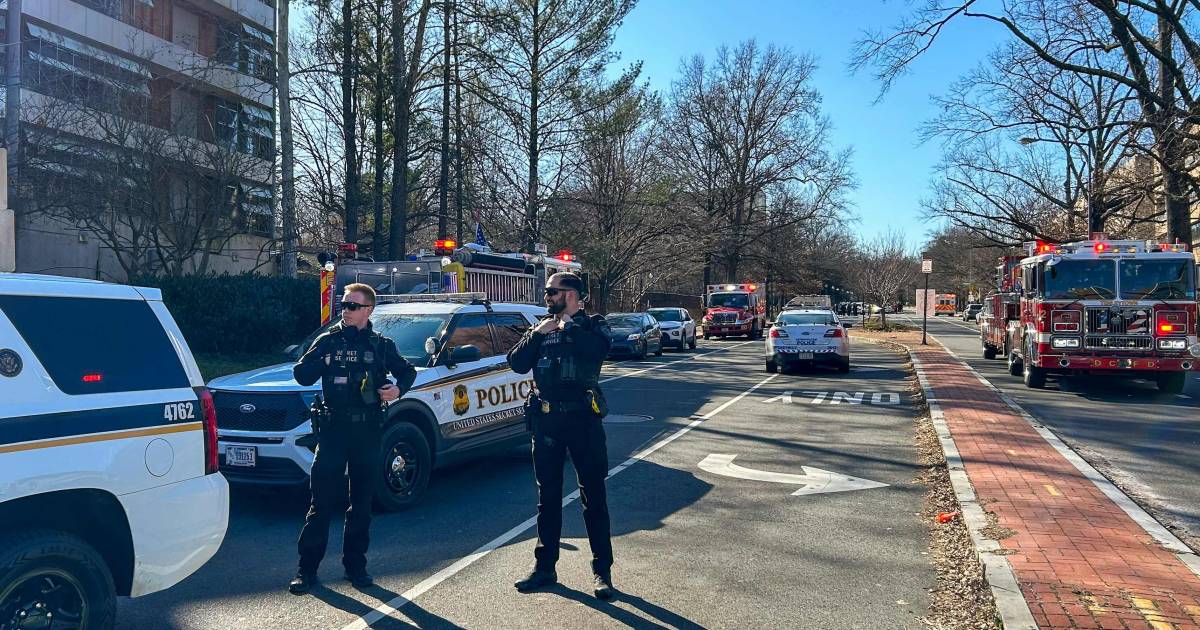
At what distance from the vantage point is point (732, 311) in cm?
3841

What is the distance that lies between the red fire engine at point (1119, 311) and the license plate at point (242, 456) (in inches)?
549

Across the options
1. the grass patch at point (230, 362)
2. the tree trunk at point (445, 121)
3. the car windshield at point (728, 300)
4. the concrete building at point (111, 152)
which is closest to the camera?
the grass patch at point (230, 362)

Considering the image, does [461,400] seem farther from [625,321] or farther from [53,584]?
[625,321]

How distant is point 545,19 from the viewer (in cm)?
2919

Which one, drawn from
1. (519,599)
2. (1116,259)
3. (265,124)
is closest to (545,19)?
(265,124)

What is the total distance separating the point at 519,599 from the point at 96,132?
54.1 ft

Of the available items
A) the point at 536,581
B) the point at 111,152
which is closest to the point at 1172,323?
the point at 536,581

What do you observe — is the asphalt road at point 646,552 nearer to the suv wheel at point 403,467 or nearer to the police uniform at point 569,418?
the suv wheel at point 403,467

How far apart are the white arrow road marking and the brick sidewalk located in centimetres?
110

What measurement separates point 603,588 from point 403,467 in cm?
270

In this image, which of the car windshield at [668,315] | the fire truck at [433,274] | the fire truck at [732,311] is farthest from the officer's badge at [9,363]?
the fire truck at [732,311]

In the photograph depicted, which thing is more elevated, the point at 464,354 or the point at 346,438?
the point at 464,354

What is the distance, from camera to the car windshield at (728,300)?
39500 millimetres

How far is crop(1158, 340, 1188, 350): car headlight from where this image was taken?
1478 cm
